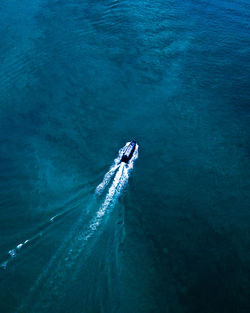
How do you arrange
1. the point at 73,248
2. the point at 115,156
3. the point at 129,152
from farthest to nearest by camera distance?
the point at 115,156 < the point at 129,152 < the point at 73,248

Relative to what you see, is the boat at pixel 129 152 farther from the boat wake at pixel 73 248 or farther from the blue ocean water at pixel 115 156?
the boat wake at pixel 73 248

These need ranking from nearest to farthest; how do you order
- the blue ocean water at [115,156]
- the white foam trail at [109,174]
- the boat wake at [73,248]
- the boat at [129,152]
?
1. the boat wake at [73,248]
2. the blue ocean water at [115,156]
3. the white foam trail at [109,174]
4. the boat at [129,152]

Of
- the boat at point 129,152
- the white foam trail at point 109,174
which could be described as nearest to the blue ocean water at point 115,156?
the white foam trail at point 109,174

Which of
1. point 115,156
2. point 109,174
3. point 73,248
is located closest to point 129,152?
point 115,156

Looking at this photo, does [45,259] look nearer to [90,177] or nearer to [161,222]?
[90,177]

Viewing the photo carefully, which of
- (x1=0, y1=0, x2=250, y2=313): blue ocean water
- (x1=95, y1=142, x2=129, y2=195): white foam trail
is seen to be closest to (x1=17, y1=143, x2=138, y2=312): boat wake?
(x1=95, y1=142, x2=129, y2=195): white foam trail

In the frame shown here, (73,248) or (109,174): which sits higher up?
(109,174)

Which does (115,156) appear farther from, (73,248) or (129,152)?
(73,248)
